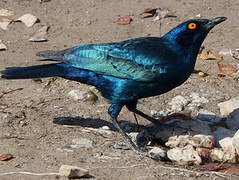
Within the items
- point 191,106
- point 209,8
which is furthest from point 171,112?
point 209,8

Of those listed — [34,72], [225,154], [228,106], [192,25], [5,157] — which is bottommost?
[225,154]

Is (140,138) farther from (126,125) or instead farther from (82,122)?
(82,122)

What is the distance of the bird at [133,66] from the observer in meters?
5.25

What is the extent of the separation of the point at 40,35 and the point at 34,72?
10.0 ft

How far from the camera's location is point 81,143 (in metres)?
5.29

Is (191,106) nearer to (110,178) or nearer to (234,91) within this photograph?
(234,91)

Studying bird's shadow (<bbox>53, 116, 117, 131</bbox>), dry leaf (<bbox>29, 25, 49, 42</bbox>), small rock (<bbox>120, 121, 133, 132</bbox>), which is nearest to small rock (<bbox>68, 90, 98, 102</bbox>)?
bird's shadow (<bbox>53, 116, 117, 131</bbox>)

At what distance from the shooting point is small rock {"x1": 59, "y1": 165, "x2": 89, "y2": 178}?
14.0ft

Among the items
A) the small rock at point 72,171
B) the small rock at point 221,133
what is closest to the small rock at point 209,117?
the small rock at point 221,133

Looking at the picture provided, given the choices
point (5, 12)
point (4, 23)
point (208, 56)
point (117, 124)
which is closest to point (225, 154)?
point (117, 124)

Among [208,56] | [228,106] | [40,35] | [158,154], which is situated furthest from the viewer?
[40,35]

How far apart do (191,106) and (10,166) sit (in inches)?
101

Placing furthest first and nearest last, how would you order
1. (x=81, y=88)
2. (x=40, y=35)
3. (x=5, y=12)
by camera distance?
(x=5, y=12)
(x=40, y=35)
(x=81, y=88)

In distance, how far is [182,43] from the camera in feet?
17.6
